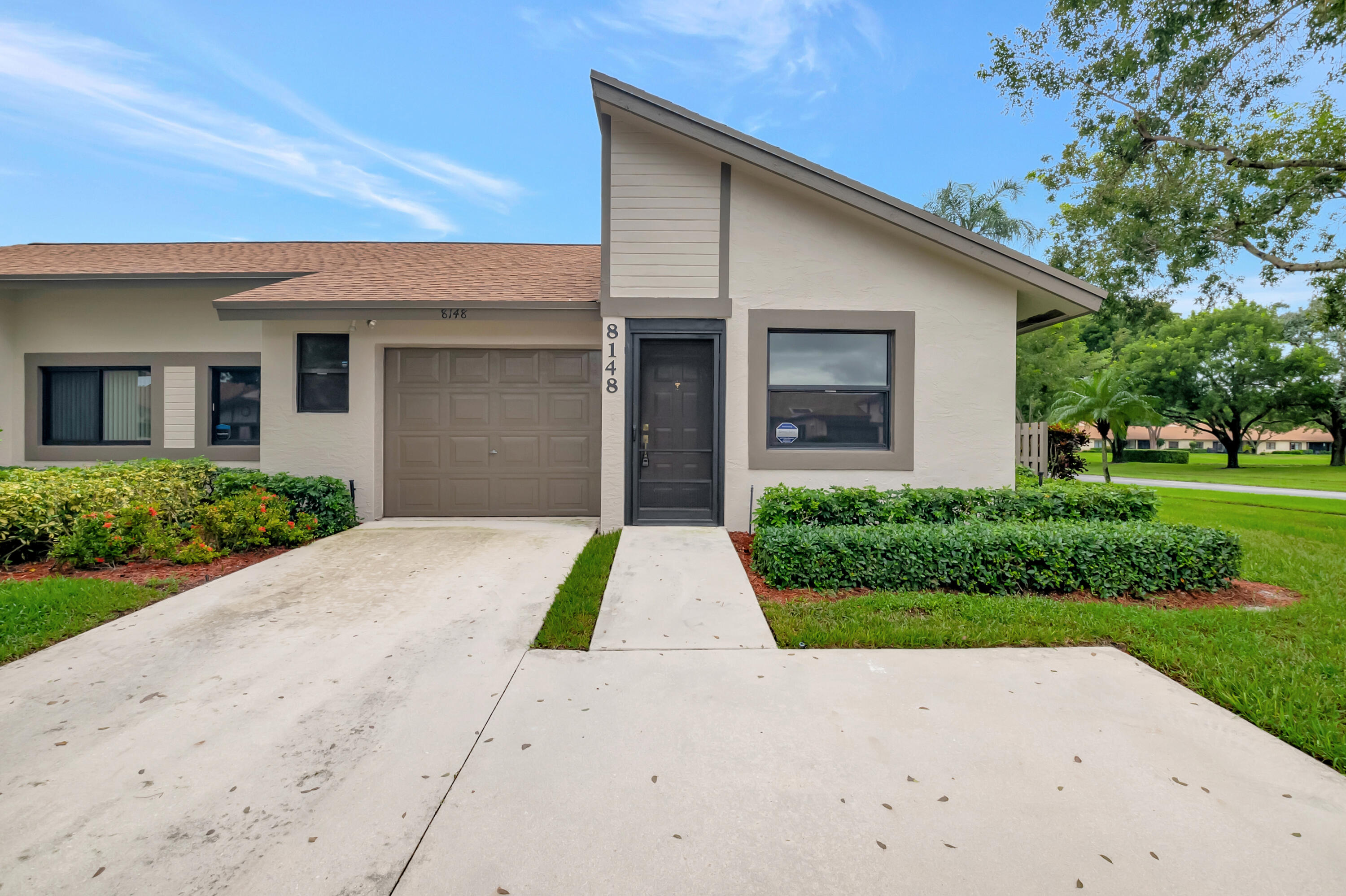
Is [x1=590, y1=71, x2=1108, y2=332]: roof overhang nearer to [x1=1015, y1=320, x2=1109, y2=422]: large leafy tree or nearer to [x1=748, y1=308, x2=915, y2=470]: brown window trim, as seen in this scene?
[x1=748, y1=308, x2=915, y2=470]: brown window trim

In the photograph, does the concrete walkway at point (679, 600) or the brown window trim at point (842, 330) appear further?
the brown window trim at point (842, 330)

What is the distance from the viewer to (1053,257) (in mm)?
11977

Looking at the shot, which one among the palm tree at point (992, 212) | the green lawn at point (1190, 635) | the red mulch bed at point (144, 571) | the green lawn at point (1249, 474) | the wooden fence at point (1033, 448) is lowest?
the green lawn at point (1190, 635)

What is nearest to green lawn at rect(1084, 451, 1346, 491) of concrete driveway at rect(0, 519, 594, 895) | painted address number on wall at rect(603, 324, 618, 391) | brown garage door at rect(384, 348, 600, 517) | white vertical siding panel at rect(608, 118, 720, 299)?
white vertical siding panel at rect(608, 118, 720, 299)

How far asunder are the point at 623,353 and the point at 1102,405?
15.9 metres

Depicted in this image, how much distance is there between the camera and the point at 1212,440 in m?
76.1

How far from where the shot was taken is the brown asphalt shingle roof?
7.46 metres

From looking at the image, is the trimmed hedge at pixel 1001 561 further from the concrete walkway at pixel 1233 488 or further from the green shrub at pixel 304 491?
the concrete walkway at pixel 1233 488

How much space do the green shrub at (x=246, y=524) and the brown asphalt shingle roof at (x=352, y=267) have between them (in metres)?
2.62

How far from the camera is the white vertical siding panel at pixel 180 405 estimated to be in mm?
8711

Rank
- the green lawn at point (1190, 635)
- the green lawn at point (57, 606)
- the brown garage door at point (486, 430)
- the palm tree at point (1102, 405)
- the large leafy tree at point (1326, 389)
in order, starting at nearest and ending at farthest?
1. the green lawn at point (1190, 635)
2. the green lawn at point (57, 606)
3. the brown garage door at point (486, 430)
4. the palm tree at point (1102, 405)
5. the large leafy tree at point (1326, 389)

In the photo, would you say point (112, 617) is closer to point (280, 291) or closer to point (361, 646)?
point (361, 646)

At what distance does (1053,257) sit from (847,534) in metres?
10.8

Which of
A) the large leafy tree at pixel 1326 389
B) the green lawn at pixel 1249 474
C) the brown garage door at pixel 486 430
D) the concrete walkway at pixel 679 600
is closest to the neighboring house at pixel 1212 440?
the large leafy tree at pixel 1326 389
